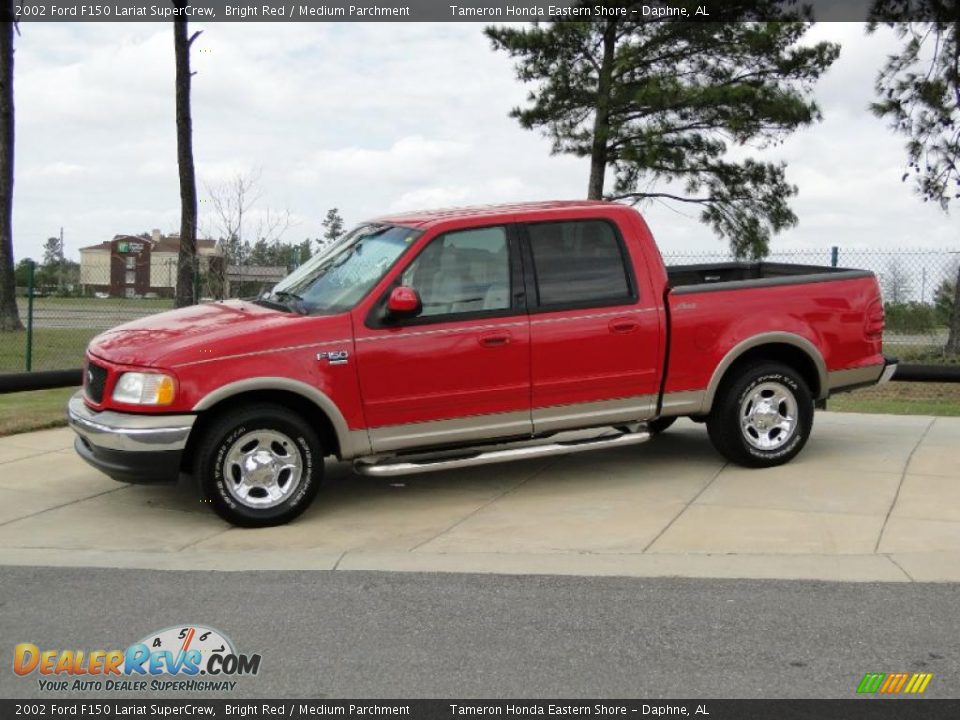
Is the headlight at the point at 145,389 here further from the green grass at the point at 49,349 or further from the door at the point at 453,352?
the green grass at the point at 49,349

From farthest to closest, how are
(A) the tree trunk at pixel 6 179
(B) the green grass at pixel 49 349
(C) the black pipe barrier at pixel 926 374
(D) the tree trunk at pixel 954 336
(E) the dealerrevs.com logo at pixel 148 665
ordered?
(A) the tree trunk at pixel 6 179, (D) the tree trunk at pixel 954 336, (B) the green grass at pixel 49 349, (C) the black pipe barrier at pixel 926 374, (E) the dealerrevs.com logo at pixel 148 665

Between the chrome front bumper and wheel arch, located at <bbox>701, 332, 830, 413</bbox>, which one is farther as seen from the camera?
wheel arch, located at <bbox>701, 332, 830, 413</bbox>

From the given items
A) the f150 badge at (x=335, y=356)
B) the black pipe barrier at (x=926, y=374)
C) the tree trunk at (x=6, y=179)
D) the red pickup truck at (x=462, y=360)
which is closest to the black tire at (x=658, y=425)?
the red pickup truck at (x=462, y=360)

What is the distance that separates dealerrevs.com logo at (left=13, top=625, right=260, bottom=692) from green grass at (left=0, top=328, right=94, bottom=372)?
12.6 m

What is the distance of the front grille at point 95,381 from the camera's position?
7324mm

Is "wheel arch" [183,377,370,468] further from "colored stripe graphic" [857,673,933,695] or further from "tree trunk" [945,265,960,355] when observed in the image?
"tree trunk" [945,265,960,355]

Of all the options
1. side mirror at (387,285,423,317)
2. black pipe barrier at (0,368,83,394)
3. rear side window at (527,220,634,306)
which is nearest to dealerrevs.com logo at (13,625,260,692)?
side mirror at (387,285,423,317)

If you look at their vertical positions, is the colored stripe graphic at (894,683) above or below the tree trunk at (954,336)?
below

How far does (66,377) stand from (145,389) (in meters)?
6.47

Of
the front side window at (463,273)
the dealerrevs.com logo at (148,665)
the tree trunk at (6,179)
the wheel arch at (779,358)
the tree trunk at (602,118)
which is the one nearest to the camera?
the dealerrevs.com logo at (148,665)

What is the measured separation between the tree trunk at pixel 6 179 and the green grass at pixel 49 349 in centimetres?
184

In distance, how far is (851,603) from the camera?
18.4 ft

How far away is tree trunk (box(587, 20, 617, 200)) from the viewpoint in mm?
23094
